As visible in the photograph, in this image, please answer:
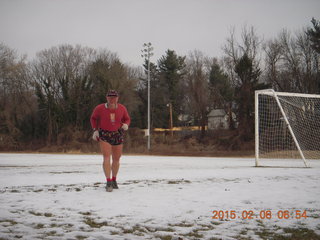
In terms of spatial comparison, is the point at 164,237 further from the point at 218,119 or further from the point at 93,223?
the point at 218,119

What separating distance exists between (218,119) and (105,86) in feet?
54.3

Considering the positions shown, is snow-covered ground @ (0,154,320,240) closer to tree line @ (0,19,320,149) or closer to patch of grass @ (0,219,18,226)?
patch of grass @ (0,219,18,226)

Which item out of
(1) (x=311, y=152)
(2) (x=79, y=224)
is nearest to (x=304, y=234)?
(2) (x=79, y=224)

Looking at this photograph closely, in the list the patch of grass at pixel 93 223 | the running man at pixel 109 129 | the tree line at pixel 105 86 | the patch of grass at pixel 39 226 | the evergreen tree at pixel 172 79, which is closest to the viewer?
the patch of grass at pixel 39 226

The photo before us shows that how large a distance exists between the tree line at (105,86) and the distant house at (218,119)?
108cm

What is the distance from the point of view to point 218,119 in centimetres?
4494

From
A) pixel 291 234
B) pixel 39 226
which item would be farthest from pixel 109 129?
pixel 291 234

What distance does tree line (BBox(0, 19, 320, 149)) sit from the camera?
3534 cm

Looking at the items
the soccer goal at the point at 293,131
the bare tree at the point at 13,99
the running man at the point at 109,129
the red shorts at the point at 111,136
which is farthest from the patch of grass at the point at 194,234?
the bare tree at the point at 13,99

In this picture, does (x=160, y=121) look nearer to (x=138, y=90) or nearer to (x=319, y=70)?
(x=138, y=90)

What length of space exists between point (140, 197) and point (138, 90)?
165ft

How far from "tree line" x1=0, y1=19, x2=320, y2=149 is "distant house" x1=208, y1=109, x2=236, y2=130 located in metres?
1.08

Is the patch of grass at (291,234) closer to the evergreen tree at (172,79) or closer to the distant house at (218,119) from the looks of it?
the distant house at (218,119)

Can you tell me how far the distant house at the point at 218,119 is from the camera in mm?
40594
